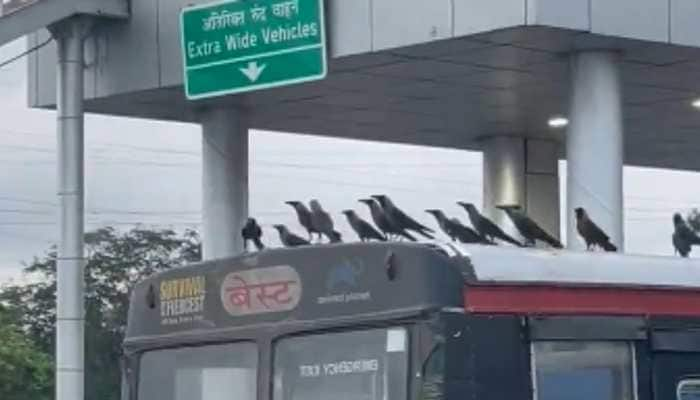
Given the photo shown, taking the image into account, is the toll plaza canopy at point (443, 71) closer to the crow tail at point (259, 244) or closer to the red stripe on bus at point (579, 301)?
the crow tail at point (259, 244)

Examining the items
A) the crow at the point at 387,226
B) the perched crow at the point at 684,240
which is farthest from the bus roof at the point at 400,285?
the perched crow at the point at 684,240

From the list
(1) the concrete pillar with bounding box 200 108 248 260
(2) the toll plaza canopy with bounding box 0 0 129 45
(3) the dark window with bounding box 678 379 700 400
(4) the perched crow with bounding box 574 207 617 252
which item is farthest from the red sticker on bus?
(1) the concrete pillar with bounding box 200 108 248 260

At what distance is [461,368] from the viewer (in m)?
8.56

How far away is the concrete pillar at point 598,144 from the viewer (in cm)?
1945

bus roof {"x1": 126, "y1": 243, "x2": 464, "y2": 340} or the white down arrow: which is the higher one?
the white down arrow

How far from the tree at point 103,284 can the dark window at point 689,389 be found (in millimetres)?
33457

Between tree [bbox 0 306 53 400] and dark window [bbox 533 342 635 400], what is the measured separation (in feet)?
115

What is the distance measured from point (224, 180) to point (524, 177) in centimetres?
455

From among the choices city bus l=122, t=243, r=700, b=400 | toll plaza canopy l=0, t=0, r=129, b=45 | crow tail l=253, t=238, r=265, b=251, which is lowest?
city bus l=122, t=243, r=700, b=400

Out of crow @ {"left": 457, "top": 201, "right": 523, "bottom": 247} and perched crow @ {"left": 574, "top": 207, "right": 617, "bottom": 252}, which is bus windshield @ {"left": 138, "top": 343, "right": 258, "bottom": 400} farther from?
perched crow @ {"left": 574, "top": 207, "right": 617, "bottom": 252}

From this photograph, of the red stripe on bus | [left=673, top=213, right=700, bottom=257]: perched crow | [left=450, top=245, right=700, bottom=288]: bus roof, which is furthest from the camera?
[left=673, top=213, right=700, bottom=257]: perched crow

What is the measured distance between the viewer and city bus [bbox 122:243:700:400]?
866cm

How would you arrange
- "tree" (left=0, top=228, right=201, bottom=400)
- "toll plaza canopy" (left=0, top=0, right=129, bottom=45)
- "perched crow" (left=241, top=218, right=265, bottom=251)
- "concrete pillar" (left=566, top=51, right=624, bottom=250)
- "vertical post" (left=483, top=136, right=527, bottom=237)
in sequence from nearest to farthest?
"perched crow" (left=241, top=218, right=265, bottom=251), "concrete pillar" (left=566, top=51, right=624, bottom=250), "toll plaza canopy" (left=0, top=0, right=129, bottom=45), "vertical post" (left=483, top=136, right=527, bottom=237), "tree" (left=0, top=228, right=201, bottom=400)

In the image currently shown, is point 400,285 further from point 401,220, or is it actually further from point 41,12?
point 41,12
